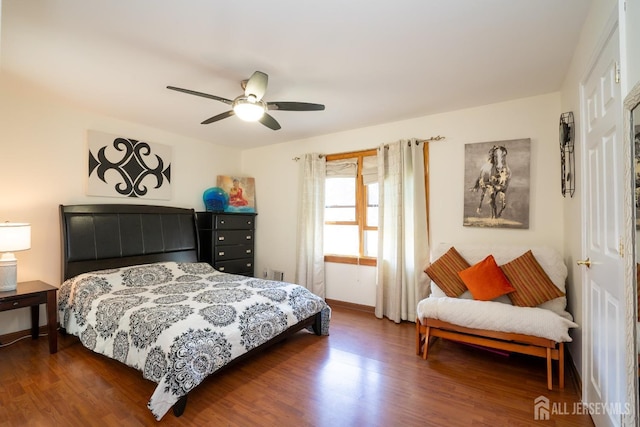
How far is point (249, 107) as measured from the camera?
7.45 ft

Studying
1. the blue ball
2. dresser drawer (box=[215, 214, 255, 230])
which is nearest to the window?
dresser drawer (box=[215, 214, 255, 230])

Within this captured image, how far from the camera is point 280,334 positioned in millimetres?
2656

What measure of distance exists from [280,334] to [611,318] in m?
2.23

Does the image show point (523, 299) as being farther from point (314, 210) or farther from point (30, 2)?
point (30, 2)

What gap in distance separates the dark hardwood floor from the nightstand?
0.20m

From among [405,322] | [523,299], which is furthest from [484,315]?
[405,322]

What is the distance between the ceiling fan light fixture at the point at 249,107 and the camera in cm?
224

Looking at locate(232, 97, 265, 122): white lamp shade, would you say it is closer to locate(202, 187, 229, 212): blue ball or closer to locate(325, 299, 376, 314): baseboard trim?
locate(202, 187, 229, 212): blue ball

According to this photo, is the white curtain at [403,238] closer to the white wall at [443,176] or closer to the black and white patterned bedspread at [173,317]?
the white wall at [443,176]

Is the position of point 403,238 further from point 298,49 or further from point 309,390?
point 298,49

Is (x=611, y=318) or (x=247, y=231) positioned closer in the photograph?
(x=611, y=318)

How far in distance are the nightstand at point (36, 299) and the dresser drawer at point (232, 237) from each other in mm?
1829

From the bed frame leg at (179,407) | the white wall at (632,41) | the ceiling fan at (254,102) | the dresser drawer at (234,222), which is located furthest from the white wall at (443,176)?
the bed frame leg at (179,407)

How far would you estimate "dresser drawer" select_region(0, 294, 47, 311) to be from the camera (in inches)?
94.6
